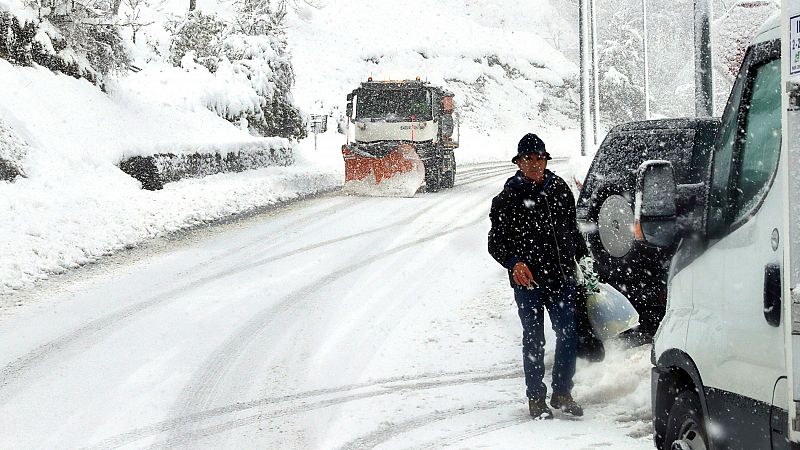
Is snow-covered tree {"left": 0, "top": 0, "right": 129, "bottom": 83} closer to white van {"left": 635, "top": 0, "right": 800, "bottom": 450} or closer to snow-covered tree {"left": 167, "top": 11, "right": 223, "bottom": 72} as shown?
snow-covered tree {"left": 167, "top": 11, "right": 223, "bottom": 72}

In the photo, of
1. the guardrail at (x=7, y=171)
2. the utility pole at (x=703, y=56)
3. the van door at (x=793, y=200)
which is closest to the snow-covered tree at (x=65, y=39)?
the guardrail at (x=7, y=171)

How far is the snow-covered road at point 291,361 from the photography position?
6539 millimetres

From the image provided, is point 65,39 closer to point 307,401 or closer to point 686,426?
point 307,401

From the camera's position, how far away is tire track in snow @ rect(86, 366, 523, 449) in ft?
21.3

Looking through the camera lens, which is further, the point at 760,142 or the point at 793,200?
the point at 760,142

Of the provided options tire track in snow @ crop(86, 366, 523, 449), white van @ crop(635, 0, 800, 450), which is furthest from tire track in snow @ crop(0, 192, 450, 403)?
white van @ crop(635, 0, 800, 450)

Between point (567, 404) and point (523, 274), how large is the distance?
38.5 inches

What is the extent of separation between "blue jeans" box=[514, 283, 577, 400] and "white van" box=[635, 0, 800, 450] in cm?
191

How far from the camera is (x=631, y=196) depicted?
27.8 feet

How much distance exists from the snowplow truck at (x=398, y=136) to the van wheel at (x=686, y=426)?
726 inches

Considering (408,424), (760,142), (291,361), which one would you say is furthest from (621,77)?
(760,142)

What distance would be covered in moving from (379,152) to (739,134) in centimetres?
1947

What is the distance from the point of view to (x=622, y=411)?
679cm

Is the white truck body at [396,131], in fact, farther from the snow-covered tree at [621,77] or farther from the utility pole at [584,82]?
the snow-covered tree at [621,77]
